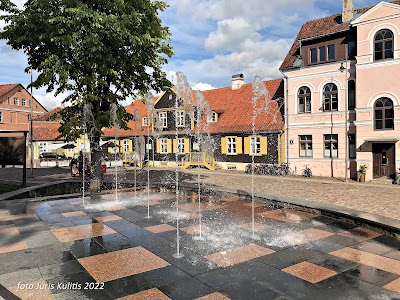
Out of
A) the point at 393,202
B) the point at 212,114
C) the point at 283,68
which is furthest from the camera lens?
the point at 212,114

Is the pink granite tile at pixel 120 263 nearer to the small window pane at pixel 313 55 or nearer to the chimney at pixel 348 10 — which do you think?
the small window pane at pixel 313 55

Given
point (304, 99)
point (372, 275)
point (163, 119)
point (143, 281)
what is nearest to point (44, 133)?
point (163, 119)

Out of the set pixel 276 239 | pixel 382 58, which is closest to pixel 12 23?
pixel 276 239

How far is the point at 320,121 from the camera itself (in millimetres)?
22844

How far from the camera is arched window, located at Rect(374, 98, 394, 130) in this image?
19.5 m

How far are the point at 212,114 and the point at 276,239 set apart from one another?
79.5 ft

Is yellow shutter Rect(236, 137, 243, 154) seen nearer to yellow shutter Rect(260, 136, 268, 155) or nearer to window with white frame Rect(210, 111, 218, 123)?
yellow shutter Rect(260, 136, 268, 155)

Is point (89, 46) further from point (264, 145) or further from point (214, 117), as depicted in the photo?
point (214, 117)

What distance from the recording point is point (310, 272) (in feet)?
18.1

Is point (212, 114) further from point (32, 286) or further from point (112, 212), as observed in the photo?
point (32, 286)

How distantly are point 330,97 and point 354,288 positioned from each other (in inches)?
778

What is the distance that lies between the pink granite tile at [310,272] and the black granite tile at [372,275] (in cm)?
34

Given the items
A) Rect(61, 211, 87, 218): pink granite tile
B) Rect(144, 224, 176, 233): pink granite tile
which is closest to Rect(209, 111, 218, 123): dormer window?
Rect(61, 211, 87, 218): pink granite tile

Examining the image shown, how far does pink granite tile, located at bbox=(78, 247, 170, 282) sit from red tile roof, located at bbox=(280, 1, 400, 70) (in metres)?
21.1
